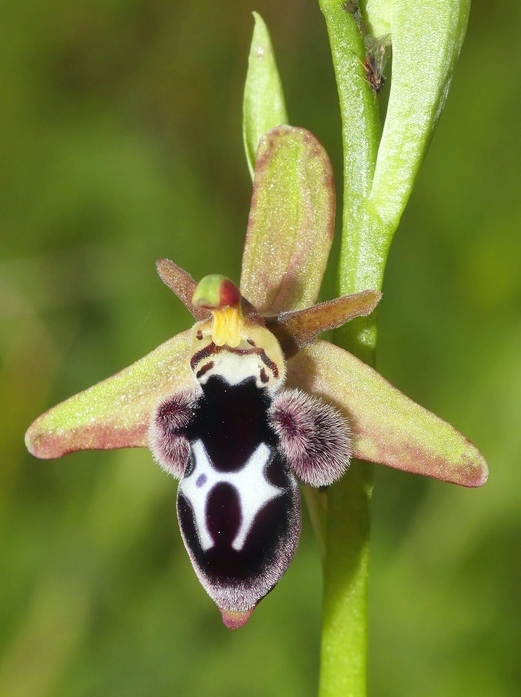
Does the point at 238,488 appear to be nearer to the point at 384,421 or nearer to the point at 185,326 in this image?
the point at 384,421

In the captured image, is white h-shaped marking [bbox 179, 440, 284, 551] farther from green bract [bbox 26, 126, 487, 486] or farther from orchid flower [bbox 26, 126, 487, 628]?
green bract [bbox 26, 126, 487, 486]

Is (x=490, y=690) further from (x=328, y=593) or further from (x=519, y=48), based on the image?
(x=519, y=48)

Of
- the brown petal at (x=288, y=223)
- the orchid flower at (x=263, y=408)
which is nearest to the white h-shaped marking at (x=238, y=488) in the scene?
the orchid flower at (x=263, y=408)

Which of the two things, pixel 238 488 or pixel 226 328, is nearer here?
pixel 238 488

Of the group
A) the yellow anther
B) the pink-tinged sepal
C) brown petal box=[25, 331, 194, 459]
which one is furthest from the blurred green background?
the pink-tinged sepal

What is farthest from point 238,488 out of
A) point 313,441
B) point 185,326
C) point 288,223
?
point 185,326

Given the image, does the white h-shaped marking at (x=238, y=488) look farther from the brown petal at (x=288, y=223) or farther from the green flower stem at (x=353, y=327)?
the brown petal at (x=288, y=223)
